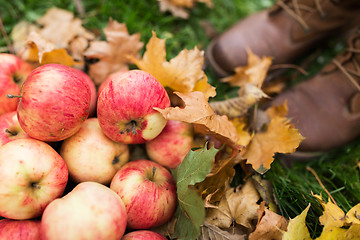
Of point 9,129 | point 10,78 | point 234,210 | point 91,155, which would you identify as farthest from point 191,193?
point 10,78

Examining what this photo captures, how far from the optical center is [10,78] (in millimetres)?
1131

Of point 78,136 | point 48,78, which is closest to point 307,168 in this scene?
point 78,136

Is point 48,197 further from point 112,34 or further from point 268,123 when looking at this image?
point 268,123

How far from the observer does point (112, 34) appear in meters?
1.39

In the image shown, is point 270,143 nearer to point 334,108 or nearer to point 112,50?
point 334,108

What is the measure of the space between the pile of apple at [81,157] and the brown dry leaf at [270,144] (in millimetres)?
278

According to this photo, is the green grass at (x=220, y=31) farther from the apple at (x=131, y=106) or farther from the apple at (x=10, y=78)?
the apple at (x=131, y=106)

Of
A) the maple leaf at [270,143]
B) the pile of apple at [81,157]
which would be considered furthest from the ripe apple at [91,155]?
the maple leaf at [270,143]

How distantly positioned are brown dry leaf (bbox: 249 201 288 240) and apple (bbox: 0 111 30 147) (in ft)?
2.78

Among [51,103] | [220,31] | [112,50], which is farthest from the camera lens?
[220,31]

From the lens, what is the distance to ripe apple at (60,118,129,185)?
3.39 ft

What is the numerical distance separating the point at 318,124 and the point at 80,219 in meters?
1.20

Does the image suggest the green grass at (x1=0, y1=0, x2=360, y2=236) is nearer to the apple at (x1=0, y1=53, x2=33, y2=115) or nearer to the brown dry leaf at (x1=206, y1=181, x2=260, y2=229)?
the brown dry leaf at (x1=206, y1=181, x2=260, y2=229)

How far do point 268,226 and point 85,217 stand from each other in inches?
23.1
